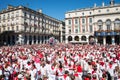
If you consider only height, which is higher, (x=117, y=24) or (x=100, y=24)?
(x=100, y=24)

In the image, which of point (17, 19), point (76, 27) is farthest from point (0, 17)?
point (76, 27)

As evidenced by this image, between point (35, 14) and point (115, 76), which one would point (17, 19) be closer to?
point (35, 14)

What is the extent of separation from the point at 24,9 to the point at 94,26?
82.1ft

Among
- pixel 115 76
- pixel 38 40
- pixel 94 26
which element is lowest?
pixel 115 76

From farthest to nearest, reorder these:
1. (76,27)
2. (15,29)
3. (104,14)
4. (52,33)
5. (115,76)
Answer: (52,33), (76,27), (15,29), (104,14), (115,76)

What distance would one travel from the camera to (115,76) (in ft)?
31.5

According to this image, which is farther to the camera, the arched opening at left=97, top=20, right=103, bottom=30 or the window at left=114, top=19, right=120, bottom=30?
the arched opening at left=97, top=20, right=103, bottom=30

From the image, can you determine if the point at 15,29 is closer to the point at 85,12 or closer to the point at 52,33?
the point at 52,33

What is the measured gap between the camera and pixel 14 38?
5525 centimetres

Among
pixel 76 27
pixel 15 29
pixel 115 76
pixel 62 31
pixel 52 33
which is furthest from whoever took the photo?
pixel 62 31

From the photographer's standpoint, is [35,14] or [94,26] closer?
[94,26]

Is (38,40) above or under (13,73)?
above

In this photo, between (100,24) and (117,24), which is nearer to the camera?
(117,24)

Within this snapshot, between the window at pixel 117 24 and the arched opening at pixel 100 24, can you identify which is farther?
the arched opening at pixel 100 24
